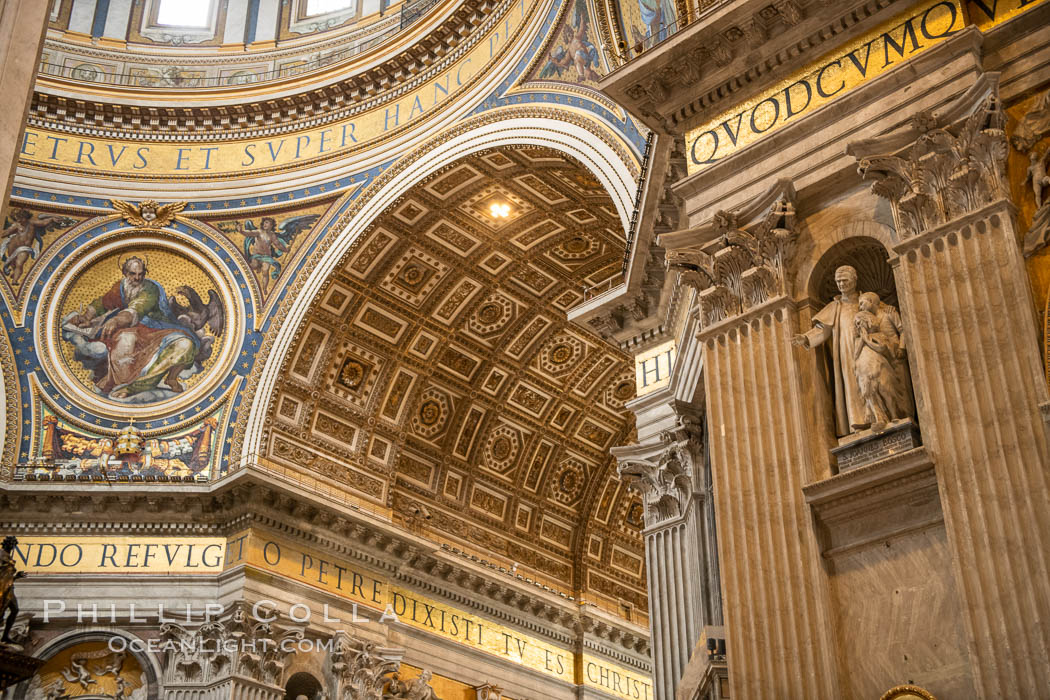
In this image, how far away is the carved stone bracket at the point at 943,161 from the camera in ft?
24.1

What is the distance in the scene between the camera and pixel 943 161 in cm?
754

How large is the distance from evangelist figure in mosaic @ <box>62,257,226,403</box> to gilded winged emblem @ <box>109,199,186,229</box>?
61 cm

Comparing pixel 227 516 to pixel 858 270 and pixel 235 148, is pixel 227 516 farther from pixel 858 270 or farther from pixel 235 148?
pixel 858 270

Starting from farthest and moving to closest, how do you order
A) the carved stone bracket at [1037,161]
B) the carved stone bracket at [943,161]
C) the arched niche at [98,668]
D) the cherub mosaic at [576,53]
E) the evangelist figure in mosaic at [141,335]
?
the evangelist figure in mosaic at [141,335], the arched niche at [98,668], the cherub mosaic at [576,53], the carved stone bracket at [943,161], the carved stone bracket at [1037,161]

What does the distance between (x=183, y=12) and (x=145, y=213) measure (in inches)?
179

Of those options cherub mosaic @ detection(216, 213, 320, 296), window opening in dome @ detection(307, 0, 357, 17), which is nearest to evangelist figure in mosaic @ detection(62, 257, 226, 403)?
cherub mosaic @ detection(216, 213, 320, 296)

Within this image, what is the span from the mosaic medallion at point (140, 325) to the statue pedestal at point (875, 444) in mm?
13223

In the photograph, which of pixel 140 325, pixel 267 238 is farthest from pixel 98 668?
pixel 267 238

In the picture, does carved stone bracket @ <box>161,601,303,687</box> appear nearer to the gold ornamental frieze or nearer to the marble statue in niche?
the gold ornamental frieze

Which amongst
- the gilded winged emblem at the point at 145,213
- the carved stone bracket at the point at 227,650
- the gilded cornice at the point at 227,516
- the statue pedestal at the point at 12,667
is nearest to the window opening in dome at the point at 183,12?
the gilded winged emblem at the point at 145,213

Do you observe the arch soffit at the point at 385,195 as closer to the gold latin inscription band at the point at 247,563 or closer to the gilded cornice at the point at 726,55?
the gold latin inscription band at the point at 247,563

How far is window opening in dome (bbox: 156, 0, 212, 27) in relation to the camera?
21.6m

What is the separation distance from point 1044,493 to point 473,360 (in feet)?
48.0

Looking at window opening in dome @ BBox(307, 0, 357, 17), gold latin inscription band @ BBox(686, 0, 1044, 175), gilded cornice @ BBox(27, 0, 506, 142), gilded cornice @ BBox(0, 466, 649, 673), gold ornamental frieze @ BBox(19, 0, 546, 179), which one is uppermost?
window opening in dome @ BBox(307, 0, 357, 17)
